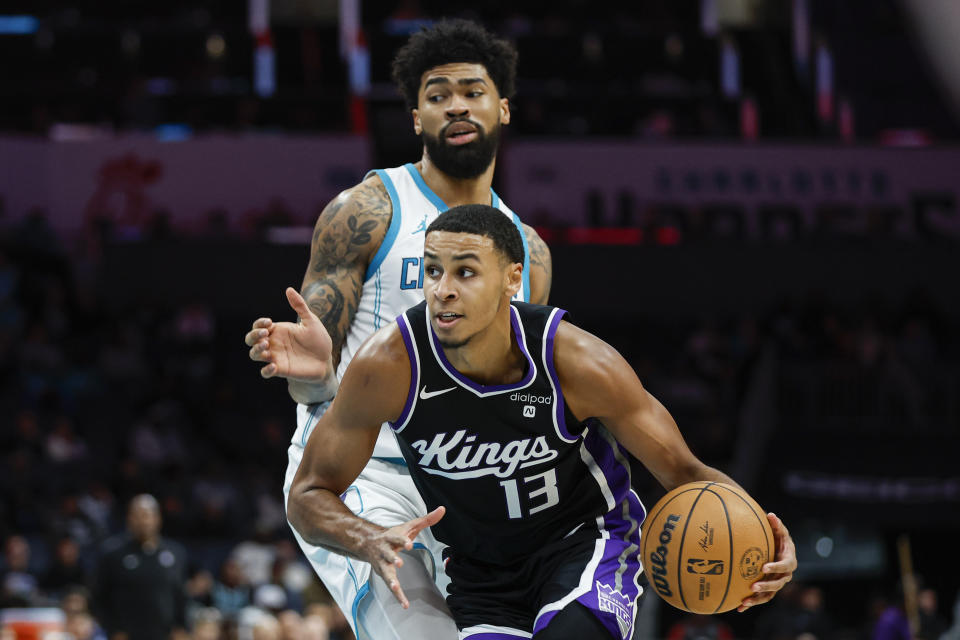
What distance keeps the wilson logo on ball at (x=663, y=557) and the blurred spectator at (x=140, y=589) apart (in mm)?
7113

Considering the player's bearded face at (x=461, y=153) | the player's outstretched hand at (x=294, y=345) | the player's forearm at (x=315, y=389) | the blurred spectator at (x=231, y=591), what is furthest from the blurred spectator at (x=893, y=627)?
the player's outstretched hand at (x=294, y=345)

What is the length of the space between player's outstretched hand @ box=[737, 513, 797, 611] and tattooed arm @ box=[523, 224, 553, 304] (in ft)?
4.52

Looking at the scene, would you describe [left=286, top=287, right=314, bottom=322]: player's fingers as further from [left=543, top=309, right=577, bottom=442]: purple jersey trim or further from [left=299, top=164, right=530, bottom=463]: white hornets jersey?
[left=543, top=309, right=577, bottom=442]: purple jersey trim

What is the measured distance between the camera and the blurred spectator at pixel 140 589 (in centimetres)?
1020

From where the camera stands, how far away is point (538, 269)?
484cm

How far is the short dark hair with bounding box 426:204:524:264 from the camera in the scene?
3773mm

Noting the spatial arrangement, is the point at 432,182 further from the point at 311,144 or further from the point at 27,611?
the point at 311,144

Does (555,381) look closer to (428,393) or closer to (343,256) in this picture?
(428,393)

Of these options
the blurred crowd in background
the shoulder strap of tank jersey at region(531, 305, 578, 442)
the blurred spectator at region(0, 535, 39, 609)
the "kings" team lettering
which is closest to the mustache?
the shoulder strap of tank jersey at region(531, 305, 578, 442)

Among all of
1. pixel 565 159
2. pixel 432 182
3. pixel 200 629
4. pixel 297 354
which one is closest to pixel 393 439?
pixel 297 354

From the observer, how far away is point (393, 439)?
14.3 ft

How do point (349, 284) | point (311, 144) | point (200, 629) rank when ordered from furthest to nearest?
point (311, 144)
point (200, 629)
point (349, 284)

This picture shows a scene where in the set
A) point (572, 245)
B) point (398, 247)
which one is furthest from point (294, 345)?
point (572, 245)

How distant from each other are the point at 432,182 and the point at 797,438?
11415 millimetres
